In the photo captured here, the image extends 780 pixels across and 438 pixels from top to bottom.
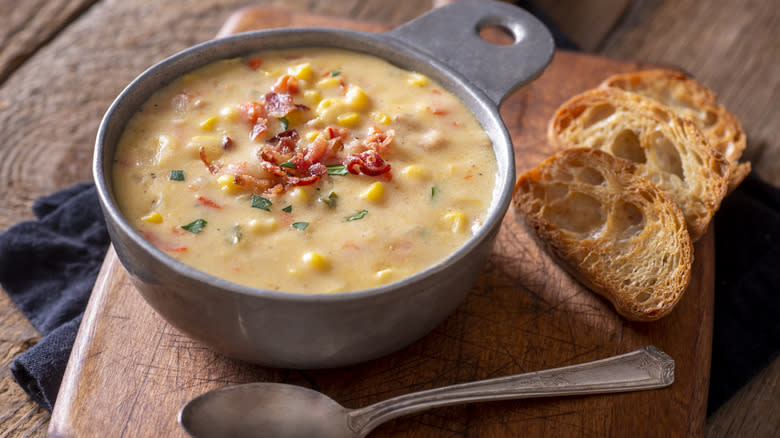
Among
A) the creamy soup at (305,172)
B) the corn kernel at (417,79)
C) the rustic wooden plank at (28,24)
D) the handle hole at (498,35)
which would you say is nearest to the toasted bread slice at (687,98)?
the handle hole at (498,35)

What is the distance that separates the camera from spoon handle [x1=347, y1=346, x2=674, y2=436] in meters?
2.10

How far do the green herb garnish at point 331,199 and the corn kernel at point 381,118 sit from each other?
44 centimetres

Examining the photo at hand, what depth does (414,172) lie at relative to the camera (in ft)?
7.86

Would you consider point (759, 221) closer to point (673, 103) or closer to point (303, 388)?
point (673, 103)

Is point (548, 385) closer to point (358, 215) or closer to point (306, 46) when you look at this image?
point (358, 215)

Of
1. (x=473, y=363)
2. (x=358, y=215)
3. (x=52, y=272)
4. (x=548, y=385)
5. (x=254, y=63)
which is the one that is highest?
Answer: (x=358, y=215)

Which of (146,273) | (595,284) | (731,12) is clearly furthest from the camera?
(731,12)

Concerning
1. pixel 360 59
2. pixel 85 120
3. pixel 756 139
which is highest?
pixel 360 59

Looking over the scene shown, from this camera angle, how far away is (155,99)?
259 centimetres

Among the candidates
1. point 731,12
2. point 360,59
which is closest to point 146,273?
point 360,59

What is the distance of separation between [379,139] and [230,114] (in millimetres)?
543

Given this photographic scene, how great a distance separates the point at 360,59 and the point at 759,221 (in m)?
1.95

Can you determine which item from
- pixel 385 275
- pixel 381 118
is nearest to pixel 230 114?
pixel 381 118

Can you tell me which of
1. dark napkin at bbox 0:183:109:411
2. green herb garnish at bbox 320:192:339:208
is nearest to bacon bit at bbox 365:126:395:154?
green herb garnish at bbox 320:192:339:208
